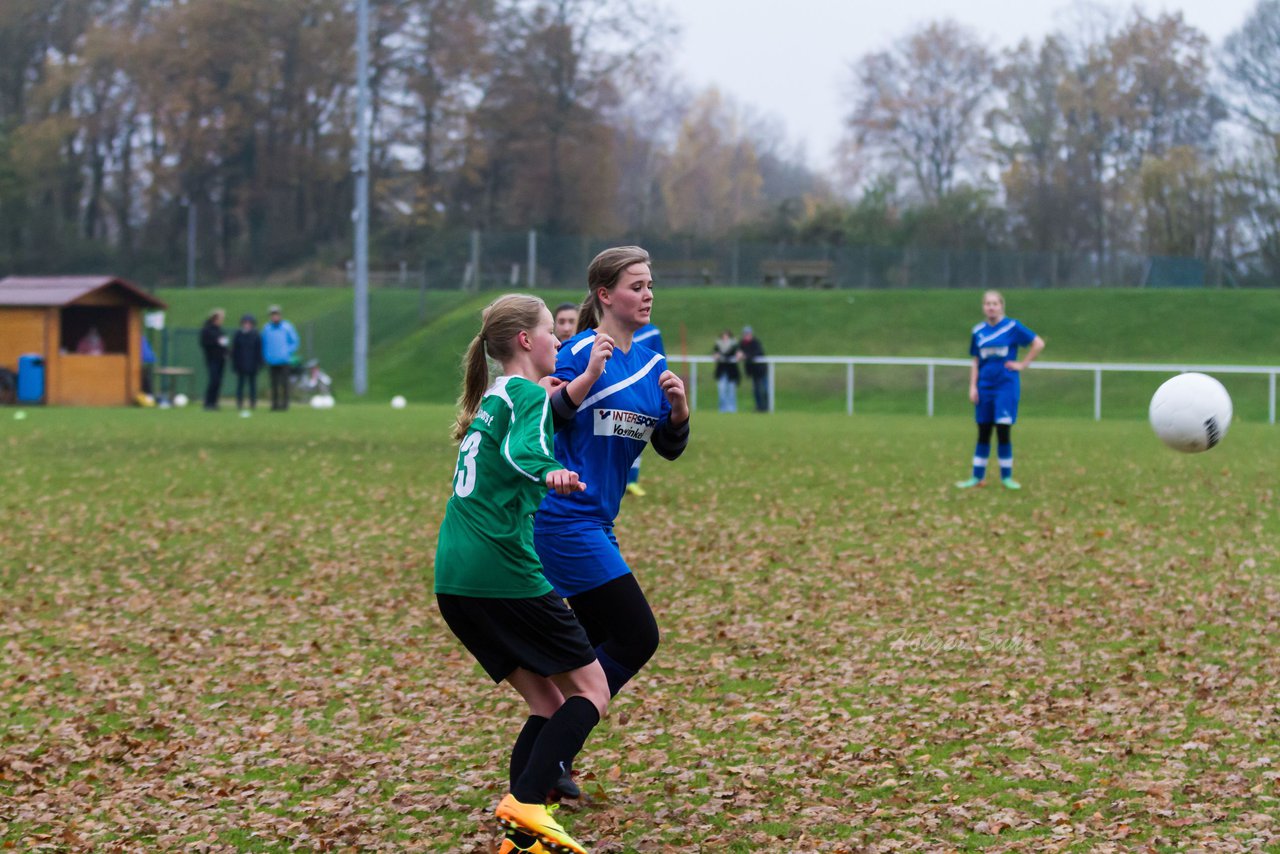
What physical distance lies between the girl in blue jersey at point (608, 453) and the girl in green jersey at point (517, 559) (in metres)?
0.23

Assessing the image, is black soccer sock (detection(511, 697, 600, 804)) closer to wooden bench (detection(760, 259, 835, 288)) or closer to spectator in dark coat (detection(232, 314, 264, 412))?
spectator in dark coat (detection(232, 314, 264, 412))

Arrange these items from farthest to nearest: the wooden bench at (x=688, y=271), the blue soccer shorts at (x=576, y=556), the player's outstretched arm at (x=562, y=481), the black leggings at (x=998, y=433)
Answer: the wooden bench at (x=688, y=271)
the black leggings at (x=998, y=433)
the blue soccer shorts at (x=576, y=556)
the player's outstretched arm at (x=562, y=481)

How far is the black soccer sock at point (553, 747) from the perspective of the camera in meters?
4.85

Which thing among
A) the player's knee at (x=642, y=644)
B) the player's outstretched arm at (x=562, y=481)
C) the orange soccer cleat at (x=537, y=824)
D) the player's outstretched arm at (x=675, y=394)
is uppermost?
the player's outstretched arm at (x=675, y=394)

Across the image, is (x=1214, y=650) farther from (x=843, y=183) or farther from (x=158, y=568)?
(x=843, y=183)

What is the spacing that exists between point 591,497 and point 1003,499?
10.6m

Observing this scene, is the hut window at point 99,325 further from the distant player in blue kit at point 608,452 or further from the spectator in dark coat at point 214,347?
the distant player in blue kit at point 608,452

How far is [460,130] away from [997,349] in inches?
1952

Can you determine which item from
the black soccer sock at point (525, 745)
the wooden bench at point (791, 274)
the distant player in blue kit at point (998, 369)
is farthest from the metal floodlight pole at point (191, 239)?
the black soccer sock at point (525, 745)

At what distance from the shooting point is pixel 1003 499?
15133 millimetres

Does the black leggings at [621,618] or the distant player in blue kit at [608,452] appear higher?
the distant player in blue kit at [608,452]

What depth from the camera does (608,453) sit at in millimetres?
5242

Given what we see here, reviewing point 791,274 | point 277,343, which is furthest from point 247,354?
point 791,274

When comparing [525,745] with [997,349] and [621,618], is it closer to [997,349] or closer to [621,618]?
[621,618]
